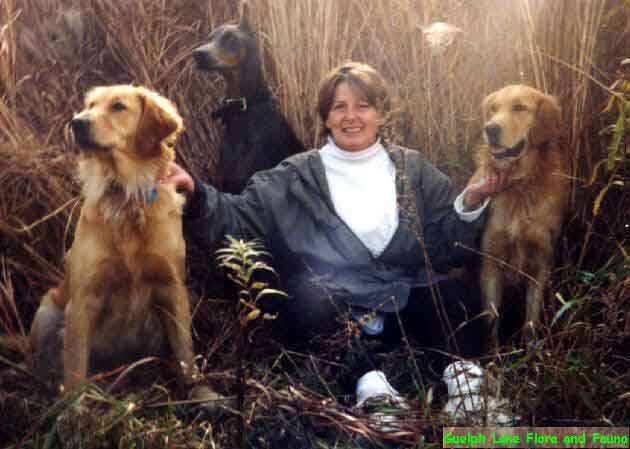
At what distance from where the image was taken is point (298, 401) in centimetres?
232

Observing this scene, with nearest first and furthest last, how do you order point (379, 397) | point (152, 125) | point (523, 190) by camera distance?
point (379, 397) → point (152, 125) → point (523, 190)

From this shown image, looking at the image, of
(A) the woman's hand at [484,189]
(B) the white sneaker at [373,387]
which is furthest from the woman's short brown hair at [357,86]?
(B) the white sneaker at [373,387]

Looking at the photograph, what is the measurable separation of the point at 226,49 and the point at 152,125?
136 cm

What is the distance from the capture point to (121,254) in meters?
2.67

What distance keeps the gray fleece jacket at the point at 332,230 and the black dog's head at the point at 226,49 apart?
95 cm

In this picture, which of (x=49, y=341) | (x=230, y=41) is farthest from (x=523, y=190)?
(x=49, y=341)

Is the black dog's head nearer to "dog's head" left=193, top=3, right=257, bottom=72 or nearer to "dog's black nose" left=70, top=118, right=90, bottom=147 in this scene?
"dog's head" left=193, top=3, right=257, bottom=72

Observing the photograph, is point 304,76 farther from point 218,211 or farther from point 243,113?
point 218,211

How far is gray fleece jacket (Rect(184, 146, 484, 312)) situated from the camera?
3053mm

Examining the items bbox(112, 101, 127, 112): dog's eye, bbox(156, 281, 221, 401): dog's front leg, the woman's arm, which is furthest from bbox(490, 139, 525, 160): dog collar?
bbox(112, 101, 127, 112): dog's eye

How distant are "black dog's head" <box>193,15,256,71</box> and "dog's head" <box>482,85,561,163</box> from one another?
1469mm

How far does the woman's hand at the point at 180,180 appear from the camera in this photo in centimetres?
286

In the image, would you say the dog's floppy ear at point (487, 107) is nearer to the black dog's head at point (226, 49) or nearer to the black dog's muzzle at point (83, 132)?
the black dog's head at point (226, 49)

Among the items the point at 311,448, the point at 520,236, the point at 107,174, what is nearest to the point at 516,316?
the point at 520,236
